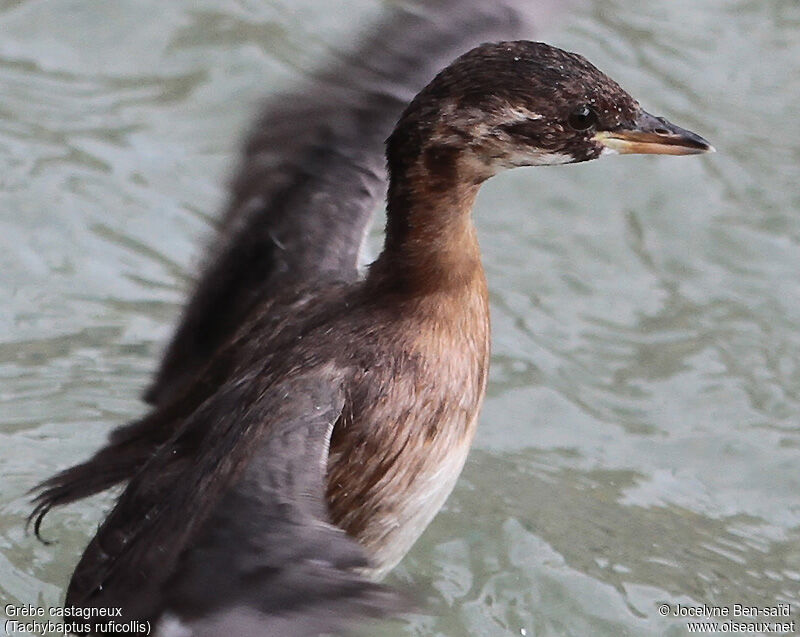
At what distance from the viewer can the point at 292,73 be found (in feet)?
31.4

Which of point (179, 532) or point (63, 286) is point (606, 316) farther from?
point (179, 532)

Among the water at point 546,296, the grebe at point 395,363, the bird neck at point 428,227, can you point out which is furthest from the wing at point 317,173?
the bird neck at point 428,227

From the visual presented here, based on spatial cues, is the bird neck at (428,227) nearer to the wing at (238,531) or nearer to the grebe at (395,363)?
the grebe at (395,363)

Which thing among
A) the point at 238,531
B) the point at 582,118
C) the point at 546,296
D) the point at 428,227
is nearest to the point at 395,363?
the point at 428,227

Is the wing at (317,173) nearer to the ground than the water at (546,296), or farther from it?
farther from it

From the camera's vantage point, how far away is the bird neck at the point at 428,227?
5539 millimetres

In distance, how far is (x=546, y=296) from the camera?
27.6 feet

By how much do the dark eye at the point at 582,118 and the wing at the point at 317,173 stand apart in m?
1.12

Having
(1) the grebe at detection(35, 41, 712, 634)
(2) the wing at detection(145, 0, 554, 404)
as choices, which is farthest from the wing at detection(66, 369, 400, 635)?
(2) the wing at detection(145, 0, 554, 404)

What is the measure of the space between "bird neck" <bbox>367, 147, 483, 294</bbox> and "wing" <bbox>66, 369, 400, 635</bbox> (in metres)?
0.52

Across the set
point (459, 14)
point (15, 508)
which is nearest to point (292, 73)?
point (459, 14)

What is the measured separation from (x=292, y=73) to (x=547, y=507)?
355 cm

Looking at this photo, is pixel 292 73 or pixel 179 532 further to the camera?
pixel 292 73

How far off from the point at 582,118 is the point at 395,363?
1.05m
